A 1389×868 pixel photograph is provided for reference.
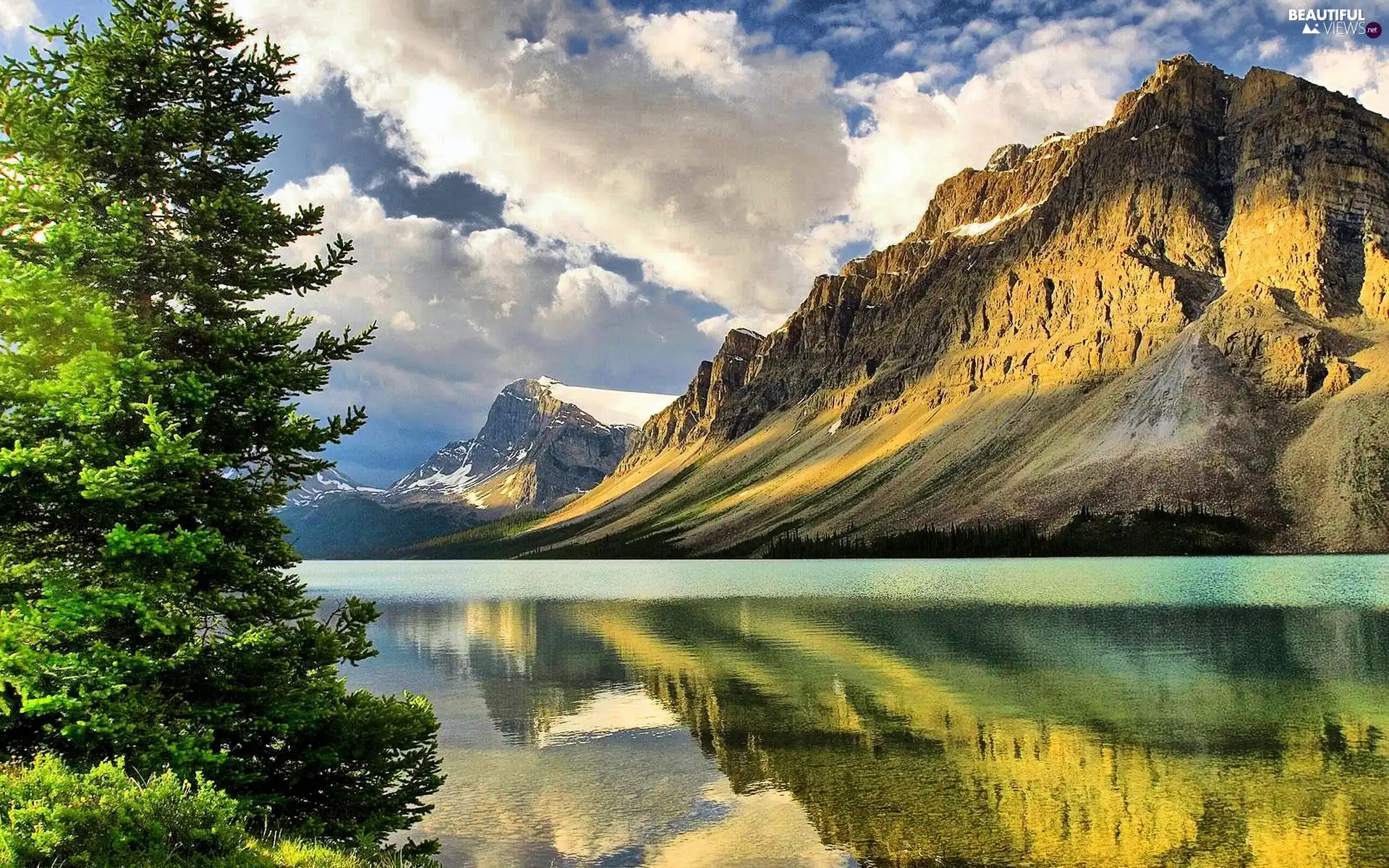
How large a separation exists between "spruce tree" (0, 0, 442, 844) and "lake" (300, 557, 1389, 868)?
5357mm

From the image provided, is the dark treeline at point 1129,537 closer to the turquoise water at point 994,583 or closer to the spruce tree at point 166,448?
the turquoise water at point 994,583

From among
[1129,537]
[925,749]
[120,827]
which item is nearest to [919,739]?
[925,749]

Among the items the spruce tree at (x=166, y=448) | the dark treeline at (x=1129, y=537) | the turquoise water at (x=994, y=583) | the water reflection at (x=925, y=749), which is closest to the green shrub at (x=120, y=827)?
the spruce tree at (x=166, y=448)

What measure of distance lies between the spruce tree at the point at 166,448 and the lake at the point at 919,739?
5.36 meters

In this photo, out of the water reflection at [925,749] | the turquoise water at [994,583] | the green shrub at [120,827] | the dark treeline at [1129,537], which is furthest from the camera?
the dark treeline at [1129,537]

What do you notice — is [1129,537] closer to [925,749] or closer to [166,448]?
[925,749]

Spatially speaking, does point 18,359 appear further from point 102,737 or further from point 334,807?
point 334,807

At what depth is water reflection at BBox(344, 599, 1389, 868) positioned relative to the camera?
62.0 feet

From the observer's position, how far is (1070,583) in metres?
102

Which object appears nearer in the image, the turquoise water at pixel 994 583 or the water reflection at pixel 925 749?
the water reflection at pixel 925 749

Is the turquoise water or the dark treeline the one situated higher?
the dark treeline

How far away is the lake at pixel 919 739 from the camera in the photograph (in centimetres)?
1898

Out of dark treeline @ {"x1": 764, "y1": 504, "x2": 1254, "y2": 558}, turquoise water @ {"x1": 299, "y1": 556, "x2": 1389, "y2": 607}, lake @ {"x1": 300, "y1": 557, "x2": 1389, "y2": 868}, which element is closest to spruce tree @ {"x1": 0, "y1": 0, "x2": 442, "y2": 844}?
lake @ {"x1": 300, "y1": 557, "x2": 1389, "y2": 868}

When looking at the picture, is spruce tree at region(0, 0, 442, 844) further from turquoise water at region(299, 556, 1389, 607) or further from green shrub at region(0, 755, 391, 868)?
turquoise water at region(299, 556, 1389, 607)
